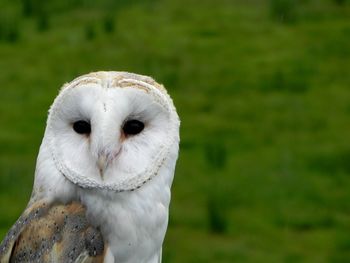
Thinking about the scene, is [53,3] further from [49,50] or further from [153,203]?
[153,203]

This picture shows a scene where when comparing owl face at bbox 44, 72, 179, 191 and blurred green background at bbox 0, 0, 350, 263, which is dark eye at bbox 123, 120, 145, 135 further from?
blurred green background at bbox 0, 0, 350, 263

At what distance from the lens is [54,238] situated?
2543 millimetres

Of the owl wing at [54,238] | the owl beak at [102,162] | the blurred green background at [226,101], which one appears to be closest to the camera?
the owl beak at [102,162]

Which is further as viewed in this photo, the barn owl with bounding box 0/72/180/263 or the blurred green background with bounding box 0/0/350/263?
the blurred green background with bounding box 0/0/350/263

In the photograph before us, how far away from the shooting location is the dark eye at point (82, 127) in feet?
8.05

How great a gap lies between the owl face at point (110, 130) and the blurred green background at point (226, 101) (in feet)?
5.66

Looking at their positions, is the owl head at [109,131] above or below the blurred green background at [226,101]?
above

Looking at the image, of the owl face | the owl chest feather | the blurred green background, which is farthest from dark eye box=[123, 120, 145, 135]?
the blurred green background

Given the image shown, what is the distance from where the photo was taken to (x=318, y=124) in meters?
5.70

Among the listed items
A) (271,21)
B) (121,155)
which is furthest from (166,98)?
(271,21)

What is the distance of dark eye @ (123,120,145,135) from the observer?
8.11ft

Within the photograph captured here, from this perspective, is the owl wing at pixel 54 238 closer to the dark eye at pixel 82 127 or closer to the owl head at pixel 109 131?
the owl head at pixel 109 131

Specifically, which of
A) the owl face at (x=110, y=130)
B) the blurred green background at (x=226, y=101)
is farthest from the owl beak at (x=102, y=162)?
the blurred green background at (x=226, y=101)

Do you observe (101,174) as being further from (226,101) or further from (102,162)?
(226,101)
